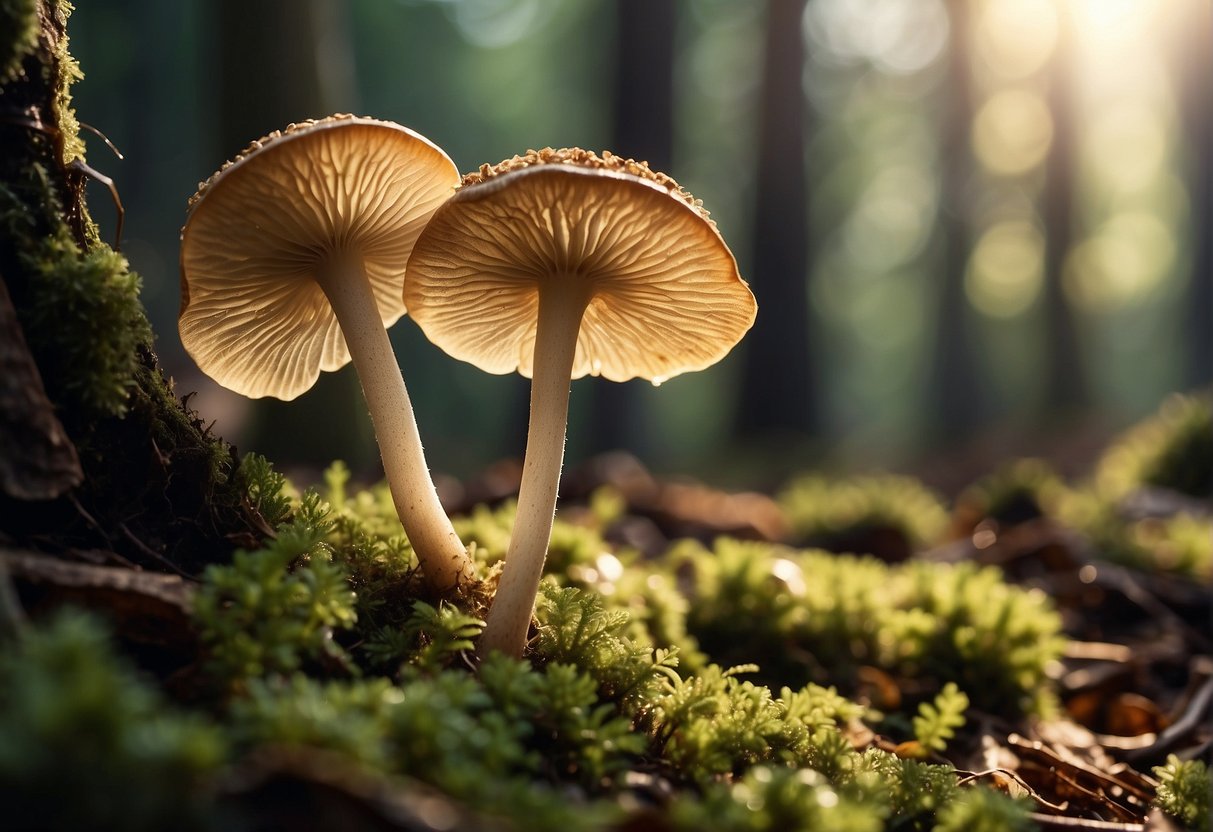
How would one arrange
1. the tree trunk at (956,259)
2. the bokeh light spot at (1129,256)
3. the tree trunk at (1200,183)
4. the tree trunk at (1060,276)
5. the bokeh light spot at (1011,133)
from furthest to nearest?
the bokeh light spot at (1129,256) < the bokeh light spot at (1011,133) < the tree trunk at (956,259) < the tree trunk at (1200,183) < the tree trunk at (1060,276)

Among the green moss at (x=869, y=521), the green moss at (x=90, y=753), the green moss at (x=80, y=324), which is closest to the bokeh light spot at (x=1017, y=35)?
the green moss at (x=869, y=521)

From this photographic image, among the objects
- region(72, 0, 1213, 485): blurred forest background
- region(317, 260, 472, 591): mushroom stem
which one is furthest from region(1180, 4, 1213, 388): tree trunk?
region(317, 260, 472, 591): mushroom stem

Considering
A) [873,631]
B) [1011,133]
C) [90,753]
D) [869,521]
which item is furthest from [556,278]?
[1011,133]

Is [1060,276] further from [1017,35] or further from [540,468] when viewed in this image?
[540,468]

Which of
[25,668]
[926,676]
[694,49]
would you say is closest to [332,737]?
[25,668]

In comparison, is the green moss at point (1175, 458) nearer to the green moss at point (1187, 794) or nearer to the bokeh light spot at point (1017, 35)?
the green moss at point (1187, 794)

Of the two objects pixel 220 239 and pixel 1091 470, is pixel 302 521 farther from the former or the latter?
pixel 1091 470
